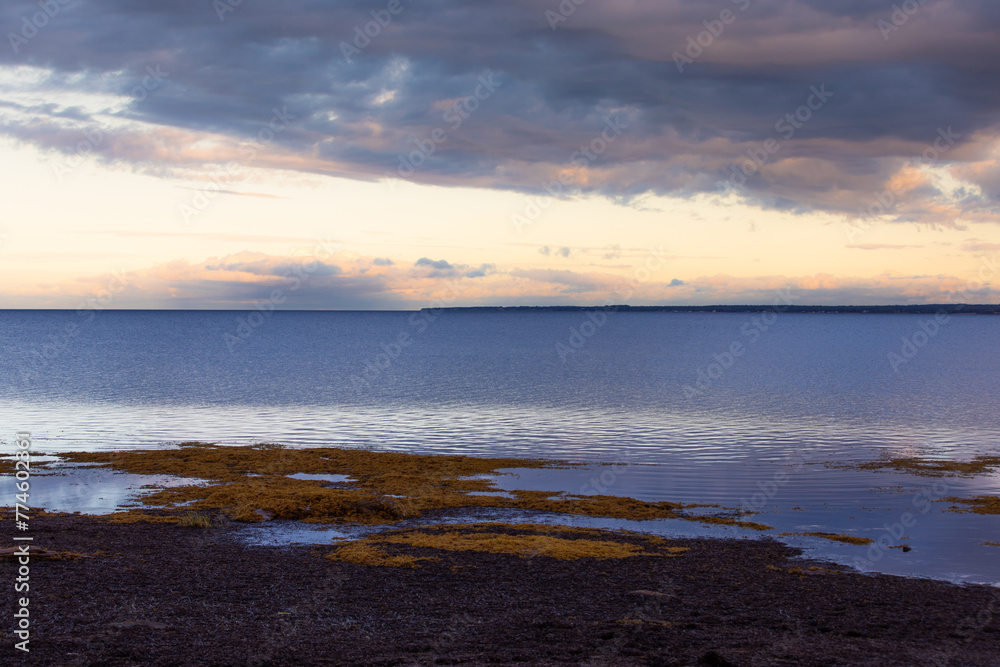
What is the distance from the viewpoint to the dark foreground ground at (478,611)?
456 inches

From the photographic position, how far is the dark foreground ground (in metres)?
11.6

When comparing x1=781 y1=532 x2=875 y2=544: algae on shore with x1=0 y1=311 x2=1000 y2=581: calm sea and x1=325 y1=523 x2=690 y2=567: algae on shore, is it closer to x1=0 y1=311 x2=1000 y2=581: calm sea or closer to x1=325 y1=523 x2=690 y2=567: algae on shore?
x1=0 y1=311 x2=1000 y2=581: calm sea

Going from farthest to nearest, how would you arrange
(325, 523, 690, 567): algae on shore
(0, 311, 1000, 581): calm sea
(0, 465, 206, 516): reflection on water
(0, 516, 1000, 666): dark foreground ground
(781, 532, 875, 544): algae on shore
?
1. (0, 311, 1000, 581): calm sea
2. (0, 465, 206, 516): reflection on water
3. (781, 532, 875, 544): algae on shore
4. (325, 523, 690, 567): algae on shore
5. (0, 516, 1000, 666): dark foreground ground

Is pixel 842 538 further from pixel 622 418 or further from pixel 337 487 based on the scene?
pixel 622 418

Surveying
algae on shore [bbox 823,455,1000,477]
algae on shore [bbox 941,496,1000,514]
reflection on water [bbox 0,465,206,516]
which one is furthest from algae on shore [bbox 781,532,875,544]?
reflection on water [bbox 0,465,206,516]

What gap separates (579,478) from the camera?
29656 millimetres

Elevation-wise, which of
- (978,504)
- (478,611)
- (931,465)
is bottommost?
(931,465)

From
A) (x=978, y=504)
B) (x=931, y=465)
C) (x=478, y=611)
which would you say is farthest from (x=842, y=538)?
(x=931, y=465)

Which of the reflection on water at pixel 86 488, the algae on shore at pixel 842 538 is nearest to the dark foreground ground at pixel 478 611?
the algae on shore at pixel 842 538

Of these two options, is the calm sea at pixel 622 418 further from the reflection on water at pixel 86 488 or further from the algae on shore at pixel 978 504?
the reflection on water at pixel 86 488

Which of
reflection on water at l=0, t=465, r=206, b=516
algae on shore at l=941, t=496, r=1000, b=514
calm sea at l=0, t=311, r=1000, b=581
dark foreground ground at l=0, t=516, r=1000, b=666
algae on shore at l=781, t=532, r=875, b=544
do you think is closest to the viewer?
dark foreground ground at l=0, t=516, r=1000, b=666

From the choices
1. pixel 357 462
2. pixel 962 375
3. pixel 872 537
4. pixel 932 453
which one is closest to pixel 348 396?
pixel 357 462

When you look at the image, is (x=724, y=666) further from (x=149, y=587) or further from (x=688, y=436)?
(x=688, y=436)

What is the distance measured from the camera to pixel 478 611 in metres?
14.1
